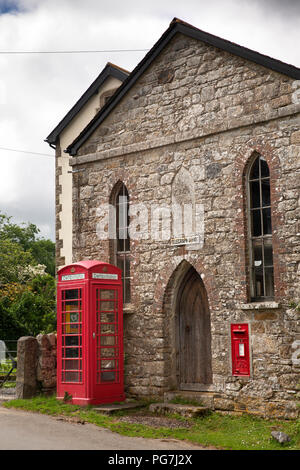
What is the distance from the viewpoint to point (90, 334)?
11523mm

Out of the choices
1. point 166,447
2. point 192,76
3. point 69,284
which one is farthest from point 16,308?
point 166,447

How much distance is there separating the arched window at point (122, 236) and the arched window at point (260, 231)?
3148 mm

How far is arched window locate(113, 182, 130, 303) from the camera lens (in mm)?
13156

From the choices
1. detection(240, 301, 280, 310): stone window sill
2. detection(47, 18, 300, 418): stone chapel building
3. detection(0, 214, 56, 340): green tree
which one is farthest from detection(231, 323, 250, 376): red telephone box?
detection(0, 214, 56, 340): green tree

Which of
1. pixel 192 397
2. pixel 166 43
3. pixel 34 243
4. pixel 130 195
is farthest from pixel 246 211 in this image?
pixel 34 243

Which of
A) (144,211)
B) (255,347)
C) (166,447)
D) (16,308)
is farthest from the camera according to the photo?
(16,308)

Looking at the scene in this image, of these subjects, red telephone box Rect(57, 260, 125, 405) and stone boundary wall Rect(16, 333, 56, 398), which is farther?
stone boundary wall Rect(16, 333, 56, 398)

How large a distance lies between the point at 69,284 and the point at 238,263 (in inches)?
135

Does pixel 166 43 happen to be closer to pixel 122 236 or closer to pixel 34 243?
pixel 122 236

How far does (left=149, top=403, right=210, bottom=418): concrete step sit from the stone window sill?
6.43ft

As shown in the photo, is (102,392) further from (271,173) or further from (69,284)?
(271,173)

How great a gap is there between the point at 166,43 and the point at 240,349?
646 cm

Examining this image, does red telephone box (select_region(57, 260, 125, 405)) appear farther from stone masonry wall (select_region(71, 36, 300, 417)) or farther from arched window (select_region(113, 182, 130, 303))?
arched window (select_region(113, 182, 130, 303))

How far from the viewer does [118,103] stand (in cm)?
1351
